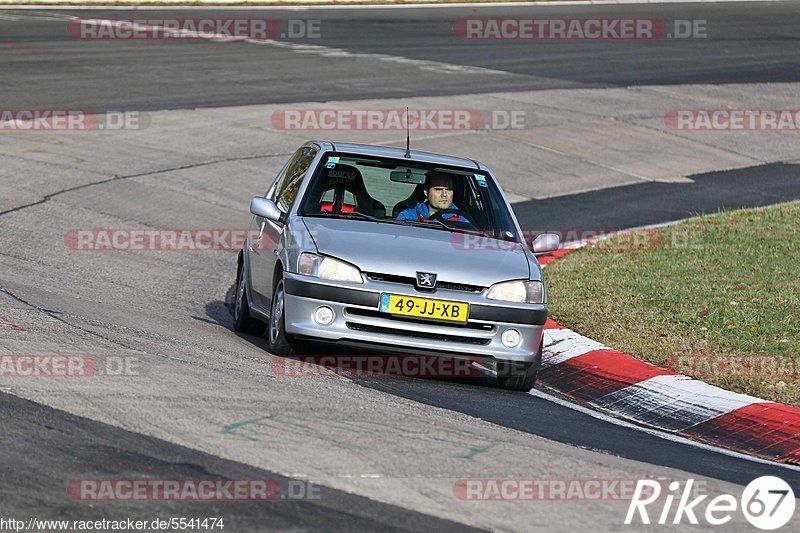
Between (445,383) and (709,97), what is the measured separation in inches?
685

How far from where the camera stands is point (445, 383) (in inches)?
356

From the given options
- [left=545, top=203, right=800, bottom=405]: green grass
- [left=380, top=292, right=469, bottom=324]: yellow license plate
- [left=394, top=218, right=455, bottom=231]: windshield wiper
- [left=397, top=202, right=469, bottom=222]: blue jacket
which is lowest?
[left=545, top=203, right=800, bottom=405]: green grass

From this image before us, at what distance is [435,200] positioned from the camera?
995 cm

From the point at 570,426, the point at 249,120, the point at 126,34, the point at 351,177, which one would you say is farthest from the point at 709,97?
the point at 570,426

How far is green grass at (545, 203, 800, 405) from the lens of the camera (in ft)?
32.0

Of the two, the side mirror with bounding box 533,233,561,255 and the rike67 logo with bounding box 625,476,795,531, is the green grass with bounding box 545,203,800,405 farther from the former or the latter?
the rike67 logo with bounding box 625,476,795,531

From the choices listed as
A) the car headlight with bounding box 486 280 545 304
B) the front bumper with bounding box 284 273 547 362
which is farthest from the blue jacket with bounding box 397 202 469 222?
the front bumper with bounding box 284 273 547 362

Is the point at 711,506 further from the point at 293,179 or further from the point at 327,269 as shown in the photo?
the point at 293,179

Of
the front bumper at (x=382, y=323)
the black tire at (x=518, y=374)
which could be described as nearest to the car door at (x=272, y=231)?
the front bumper at (x=382, y=323)

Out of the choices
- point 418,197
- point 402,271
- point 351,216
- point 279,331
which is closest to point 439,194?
point 418,197

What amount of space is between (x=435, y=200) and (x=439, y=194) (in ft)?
0.18

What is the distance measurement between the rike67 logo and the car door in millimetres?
3978

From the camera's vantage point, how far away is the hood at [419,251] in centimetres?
866

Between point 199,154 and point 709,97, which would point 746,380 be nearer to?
point 199,154
